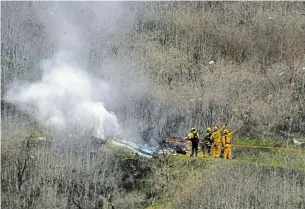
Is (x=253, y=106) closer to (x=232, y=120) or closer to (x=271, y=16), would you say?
(x=232, y=120)

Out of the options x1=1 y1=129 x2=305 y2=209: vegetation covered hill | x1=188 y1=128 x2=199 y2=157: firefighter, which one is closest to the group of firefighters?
x1=188 y1=128 x2=199 y2=157: firefighter

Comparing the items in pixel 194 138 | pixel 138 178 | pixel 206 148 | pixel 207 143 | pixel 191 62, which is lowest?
→ pixel 138 178

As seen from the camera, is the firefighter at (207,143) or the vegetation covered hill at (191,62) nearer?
the firefighter at (207,143)

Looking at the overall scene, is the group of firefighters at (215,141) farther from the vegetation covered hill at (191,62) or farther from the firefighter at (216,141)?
the vegetation covered hill at (191,62)

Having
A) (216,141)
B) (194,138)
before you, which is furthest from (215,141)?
(194,138)

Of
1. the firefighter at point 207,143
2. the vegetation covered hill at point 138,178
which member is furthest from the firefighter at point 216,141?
the vegetation covered hill at point 138,178

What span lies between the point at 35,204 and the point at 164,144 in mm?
6155

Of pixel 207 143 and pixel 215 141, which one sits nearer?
pixel 215 141

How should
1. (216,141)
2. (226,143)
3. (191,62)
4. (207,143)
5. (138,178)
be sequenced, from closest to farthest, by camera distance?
(226,143)
(216,141)
(207,143)
(138,178)
(191,62)

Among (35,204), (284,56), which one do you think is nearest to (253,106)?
(284,56)

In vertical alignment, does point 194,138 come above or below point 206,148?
above

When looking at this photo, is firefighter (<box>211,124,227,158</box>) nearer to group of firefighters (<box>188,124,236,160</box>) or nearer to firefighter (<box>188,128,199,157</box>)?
group of firefighters (<box>188,124,236,160</box>)

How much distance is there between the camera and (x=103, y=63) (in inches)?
1216

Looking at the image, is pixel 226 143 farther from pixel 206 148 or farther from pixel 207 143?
pixel 206 148
